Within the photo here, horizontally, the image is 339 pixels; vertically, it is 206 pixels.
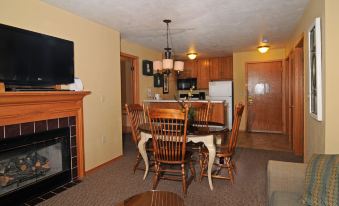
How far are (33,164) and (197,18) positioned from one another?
9.53 feet

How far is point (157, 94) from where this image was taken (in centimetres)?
589

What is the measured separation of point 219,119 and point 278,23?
7.96ft

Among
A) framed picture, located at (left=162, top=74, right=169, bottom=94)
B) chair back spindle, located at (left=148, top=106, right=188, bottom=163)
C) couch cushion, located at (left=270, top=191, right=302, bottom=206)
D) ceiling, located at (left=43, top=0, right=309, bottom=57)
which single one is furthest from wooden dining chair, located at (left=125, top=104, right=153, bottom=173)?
framed picture, located at (left=162, top=74, right=169, bottom=94)

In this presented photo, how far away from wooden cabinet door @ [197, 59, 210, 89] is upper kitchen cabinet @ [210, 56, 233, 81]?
0.50ft

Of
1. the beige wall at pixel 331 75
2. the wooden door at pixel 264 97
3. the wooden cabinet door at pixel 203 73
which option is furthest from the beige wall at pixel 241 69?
the beige wall at pixel 331 75

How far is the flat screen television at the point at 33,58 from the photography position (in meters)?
2.30

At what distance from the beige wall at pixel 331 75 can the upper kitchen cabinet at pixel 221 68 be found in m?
5.08

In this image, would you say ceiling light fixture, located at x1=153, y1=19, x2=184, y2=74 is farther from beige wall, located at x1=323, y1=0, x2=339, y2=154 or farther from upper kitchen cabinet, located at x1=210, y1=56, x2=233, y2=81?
upper kitchen cabinet, located at x1=210, y1=56, x2=233, y2=81

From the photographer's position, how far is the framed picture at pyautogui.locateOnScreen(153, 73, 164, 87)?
19.8 ft

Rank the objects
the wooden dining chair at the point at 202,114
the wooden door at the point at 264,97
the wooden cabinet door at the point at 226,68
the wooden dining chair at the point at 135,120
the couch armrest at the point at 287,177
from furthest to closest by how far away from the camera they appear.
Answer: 1. the wooden cabinet door at the point at 226,68
2. the wooden door at the point at 264,97
3. the wooden dining chair at the point at 202,114
4. the wooden dining chair at the point at 135,120
5. the couch armrest at the point at 287,177

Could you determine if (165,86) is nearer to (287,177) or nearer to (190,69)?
(190,69)

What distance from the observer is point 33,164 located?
8.71 ft

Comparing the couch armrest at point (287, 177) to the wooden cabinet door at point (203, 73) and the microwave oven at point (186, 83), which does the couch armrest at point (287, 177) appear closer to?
the wooden cabinet door at point (203, 73)

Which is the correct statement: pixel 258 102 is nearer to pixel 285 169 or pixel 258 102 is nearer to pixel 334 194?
pixel 285 169
